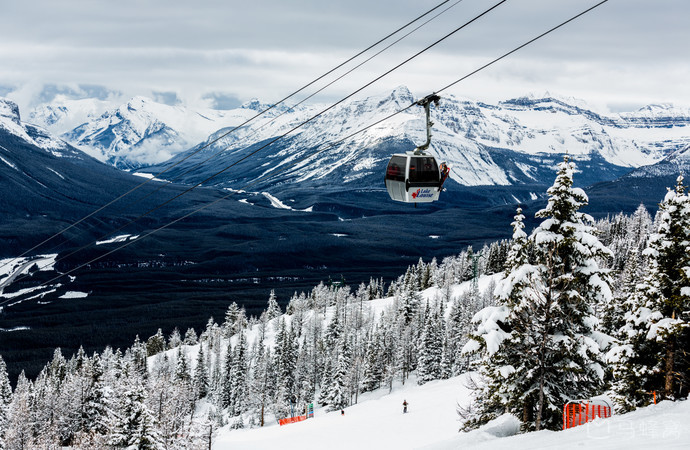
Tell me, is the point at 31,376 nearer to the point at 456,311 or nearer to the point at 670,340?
→ the point at 456,311

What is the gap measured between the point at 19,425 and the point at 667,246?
76.4m

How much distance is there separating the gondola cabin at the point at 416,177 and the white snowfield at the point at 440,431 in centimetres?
1064

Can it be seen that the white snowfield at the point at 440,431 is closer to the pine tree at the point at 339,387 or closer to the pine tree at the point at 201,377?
the pine tree at the point at 339,387

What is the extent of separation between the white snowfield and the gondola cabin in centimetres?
1064

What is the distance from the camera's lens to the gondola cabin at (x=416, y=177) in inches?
893

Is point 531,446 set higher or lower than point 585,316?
lower

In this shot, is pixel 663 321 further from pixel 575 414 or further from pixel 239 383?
pixel 239 383

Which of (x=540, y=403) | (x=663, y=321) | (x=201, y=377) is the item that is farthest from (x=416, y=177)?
(x=201, y=377)

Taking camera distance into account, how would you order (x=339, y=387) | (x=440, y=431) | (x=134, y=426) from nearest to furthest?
1. (x=134, y=426)
2. (x=440, y=431)
3. (x=339, y=387)

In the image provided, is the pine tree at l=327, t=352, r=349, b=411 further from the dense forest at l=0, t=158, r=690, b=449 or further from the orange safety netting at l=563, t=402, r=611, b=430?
the orange safety netting at l=563, t=402, r=611, b=430

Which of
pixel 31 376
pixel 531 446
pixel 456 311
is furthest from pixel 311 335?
pixel 531 446

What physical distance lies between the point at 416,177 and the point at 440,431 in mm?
34747

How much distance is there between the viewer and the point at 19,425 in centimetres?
6769

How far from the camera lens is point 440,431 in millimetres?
49250
